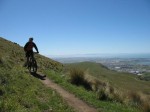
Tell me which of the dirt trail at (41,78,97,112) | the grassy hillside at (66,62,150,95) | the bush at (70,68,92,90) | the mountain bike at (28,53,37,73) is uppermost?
the mountain bike at (28,53,37,73)

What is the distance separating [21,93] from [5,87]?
2.49 feet

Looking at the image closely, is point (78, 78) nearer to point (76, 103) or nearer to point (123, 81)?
point (76, 103)

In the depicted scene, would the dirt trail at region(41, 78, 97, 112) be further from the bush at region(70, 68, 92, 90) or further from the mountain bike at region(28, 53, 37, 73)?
the mountain bike at region(28, 53, 37, 73)

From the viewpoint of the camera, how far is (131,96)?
62.0 ft

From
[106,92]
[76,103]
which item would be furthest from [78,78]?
[76,103]

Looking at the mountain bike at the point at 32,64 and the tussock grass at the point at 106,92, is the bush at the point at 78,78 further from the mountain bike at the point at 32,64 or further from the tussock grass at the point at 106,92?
the mountain bike at the point at 32,64

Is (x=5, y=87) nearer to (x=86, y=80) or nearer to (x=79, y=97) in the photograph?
(x=79, y=97)

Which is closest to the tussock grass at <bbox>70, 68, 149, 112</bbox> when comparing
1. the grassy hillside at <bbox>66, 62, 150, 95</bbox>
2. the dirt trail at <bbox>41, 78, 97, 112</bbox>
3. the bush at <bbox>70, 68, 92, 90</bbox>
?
the bush at <bbox>70, 68, 92, 90</bbox>

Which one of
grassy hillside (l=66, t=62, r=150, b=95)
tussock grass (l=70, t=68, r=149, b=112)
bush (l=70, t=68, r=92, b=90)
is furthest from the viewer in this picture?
grassy hillside (l=66, t=62, r=150, b=95)

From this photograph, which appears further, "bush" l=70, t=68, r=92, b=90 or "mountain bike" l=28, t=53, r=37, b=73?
"mountain bike" l=28, t=53, r=37, b=73

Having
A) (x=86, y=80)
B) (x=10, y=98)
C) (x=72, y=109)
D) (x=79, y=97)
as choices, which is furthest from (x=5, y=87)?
(x=86, y=80)

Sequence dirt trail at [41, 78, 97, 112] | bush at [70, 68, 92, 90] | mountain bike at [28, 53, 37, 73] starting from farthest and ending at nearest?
mountain bike at [28, 53, 37, 73], bush at [70, 68, 92, 90], dirt trail at [41, 78, 97, 112]

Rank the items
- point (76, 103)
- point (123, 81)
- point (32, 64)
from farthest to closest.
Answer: point (123, 81), point (32, 64), point (76, 103)

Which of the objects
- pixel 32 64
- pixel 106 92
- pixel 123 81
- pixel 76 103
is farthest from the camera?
pixel 123 81
